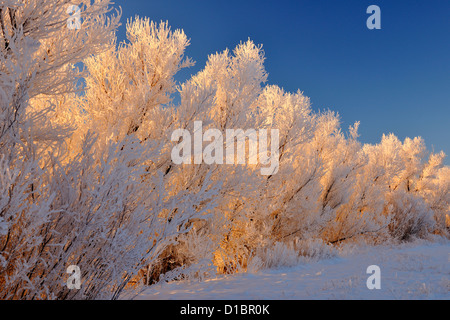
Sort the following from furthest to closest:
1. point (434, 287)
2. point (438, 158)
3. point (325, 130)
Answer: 1. point (438, 158)
2. point (325, 130)
3. point (434, 287)

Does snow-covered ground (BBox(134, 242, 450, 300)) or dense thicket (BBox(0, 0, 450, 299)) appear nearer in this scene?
dense thicket (BBox(0, 0, 450, 299))

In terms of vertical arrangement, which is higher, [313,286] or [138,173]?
[138,173]

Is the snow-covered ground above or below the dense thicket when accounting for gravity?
below

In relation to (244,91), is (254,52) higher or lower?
higher

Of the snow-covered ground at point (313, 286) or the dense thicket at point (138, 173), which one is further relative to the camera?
the snow-covered ground at point (313, 286)

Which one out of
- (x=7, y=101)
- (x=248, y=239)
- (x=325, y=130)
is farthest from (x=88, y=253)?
(x=325, y=130)

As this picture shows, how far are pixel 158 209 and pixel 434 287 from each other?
121 inches

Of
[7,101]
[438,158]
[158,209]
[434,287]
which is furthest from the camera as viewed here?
[438,158]

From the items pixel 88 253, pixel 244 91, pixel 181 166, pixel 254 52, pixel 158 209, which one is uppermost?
pixel 254 52

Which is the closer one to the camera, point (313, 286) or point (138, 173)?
point (138, 173)

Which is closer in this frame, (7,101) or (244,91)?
(7,101)

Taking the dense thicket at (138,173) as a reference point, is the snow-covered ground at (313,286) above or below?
below

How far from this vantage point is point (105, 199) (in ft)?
7.48
